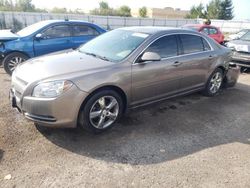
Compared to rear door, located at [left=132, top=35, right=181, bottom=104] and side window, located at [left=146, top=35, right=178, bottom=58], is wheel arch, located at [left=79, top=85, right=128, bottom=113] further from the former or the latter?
side window, located at [left=146, top=35, right=178, bottom=58]

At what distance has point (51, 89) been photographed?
10.9ft

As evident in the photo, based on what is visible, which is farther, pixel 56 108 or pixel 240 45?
pixel 240 45

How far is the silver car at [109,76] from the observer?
3.36 metres

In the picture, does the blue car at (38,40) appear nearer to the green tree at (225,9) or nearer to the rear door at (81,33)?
the rear door at (81,33)

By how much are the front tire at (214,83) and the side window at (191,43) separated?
86 cm

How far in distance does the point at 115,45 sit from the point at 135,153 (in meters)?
1.96

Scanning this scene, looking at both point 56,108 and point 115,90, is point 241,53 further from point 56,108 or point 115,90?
point 56,108

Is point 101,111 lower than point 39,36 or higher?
lower

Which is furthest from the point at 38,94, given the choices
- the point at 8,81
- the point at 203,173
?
the point at 8,81

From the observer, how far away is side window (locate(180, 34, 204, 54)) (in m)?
4.85

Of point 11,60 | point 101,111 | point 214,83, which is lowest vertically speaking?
point 214,83

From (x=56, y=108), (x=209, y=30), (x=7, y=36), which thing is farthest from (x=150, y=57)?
(x=209, y=30)

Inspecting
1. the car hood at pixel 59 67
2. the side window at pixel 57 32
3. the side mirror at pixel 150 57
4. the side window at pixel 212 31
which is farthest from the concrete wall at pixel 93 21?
the side mirror at pixel 150 57

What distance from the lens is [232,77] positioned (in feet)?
21.0
